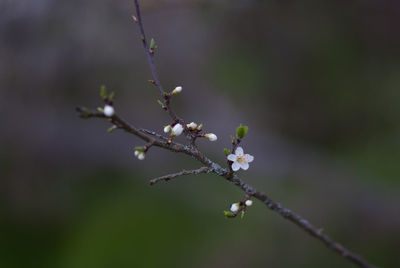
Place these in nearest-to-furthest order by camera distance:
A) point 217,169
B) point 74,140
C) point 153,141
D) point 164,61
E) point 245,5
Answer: point 153,141, point 217,169, point 74,140, point 245,5, point 164,61

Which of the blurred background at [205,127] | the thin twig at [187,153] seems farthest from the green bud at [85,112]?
the blurred background at [205,127]

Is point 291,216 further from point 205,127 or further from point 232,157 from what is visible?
point 205,127

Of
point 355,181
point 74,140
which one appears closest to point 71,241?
point 74,140

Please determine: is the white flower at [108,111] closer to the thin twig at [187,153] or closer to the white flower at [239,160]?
the thin twig at [187,153]

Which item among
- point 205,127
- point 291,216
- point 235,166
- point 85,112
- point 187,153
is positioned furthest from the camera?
point 205,127

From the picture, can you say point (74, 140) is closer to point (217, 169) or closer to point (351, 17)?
point (217, 169)

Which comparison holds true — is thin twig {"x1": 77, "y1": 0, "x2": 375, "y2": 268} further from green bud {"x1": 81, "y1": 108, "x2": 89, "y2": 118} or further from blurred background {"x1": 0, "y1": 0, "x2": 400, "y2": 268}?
blurred background {"x1": 0, "y1": 0, "x2": 400, "y2": 268}

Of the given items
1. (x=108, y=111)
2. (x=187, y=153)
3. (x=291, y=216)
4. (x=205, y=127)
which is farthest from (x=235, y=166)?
(x=205, y=127)

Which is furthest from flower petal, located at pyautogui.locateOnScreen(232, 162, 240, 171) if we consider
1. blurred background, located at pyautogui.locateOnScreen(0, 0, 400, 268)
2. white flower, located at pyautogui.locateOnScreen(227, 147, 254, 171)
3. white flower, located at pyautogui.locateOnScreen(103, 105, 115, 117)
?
blurred background, located at pyautogui.locateOnScreen(0, 0, 400, 268)

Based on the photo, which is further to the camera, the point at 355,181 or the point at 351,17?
the point at 351,17
